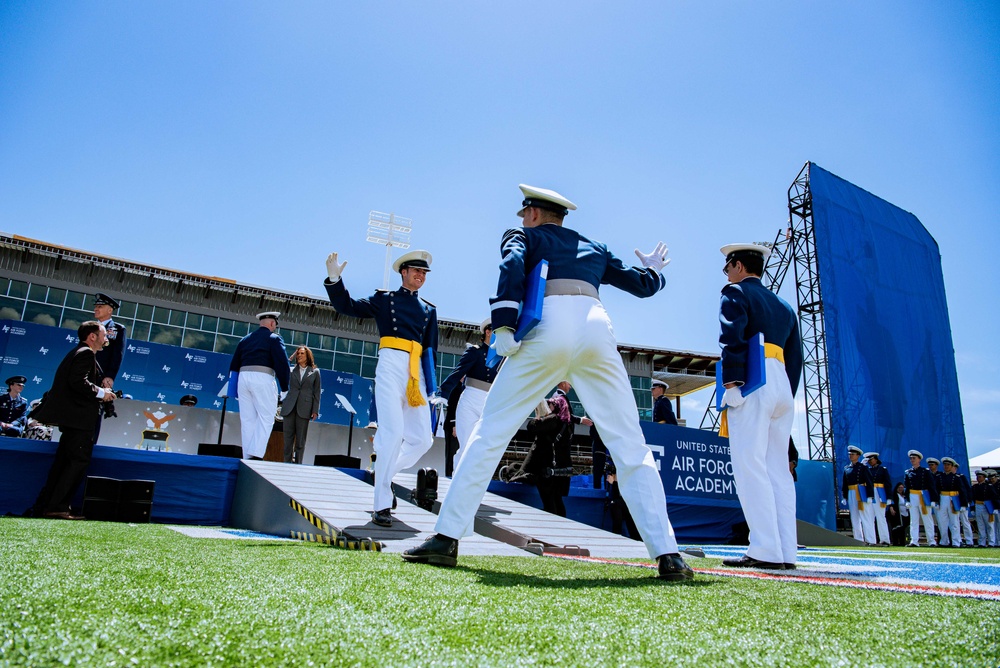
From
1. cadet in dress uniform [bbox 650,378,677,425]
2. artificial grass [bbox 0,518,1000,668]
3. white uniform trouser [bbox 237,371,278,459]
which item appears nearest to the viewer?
artificial grass [bbox 0,518,1000,668]

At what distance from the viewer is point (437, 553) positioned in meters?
3.38

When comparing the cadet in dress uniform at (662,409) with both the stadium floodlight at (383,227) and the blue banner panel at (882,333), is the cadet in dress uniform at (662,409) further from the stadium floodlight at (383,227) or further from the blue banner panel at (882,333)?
the blue banner panel at (882,333)

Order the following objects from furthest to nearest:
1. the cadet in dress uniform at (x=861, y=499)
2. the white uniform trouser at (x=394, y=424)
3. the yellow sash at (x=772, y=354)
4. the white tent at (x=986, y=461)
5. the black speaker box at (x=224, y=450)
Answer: the white tent at (x=986, y=461) → the cadet in dress uniform at (x=861, y=499) → the black speaker box at (x=224, y=450) → the white uniform trouser at (x=394, y=424) → the yellow sash at (x=772, y=354)

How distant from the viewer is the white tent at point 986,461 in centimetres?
2750

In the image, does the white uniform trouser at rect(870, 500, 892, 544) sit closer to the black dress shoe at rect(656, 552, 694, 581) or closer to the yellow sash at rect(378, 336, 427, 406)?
the yellow sash at rect(378, 336, 427, 406)

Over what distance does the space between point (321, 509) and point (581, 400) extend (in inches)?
117

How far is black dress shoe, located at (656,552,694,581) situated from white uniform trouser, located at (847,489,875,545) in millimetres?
16278

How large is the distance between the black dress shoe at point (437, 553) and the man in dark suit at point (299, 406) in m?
7.93

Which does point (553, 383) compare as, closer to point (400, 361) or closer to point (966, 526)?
point (400, 361)

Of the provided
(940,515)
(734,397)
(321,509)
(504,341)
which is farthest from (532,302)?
(940,515)

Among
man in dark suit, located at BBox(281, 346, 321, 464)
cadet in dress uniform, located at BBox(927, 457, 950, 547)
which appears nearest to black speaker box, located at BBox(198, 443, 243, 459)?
man in dark suit, located at BBox(281, 346, 321, 464)

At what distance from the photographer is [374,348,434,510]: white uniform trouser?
5.57 metres

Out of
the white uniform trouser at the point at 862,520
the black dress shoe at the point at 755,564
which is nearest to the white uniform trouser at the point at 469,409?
the black dress shoe at the point at 755,564

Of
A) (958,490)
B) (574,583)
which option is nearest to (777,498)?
(574,583)
